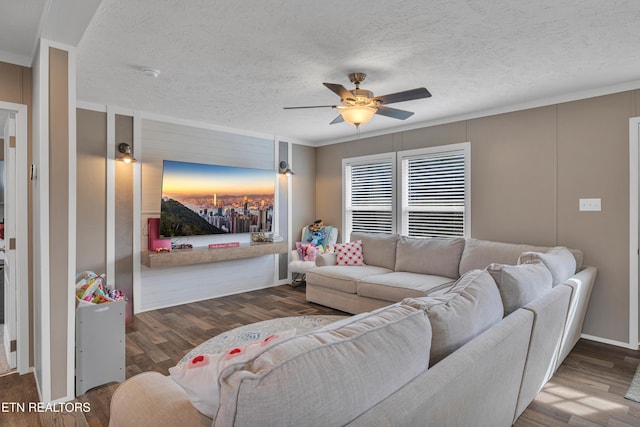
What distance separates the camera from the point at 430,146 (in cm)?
475

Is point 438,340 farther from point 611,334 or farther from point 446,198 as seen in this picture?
point 446,198

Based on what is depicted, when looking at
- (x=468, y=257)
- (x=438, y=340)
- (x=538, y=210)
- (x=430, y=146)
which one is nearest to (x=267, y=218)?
(x=430, y=146)

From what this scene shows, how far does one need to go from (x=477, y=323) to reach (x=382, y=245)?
3.22 metres

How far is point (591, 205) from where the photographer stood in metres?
3.47

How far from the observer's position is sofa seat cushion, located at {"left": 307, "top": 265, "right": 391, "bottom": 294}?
4.17m

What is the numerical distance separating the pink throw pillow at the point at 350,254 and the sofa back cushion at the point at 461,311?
9.74 ft

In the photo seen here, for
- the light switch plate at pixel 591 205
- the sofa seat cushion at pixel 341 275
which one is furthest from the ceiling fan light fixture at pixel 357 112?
the light switch plate at pixel 591 205

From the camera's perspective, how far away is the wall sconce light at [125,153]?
404 cm

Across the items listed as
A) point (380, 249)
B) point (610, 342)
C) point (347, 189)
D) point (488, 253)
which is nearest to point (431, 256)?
point (488, 253)

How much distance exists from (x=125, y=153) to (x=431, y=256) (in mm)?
3746

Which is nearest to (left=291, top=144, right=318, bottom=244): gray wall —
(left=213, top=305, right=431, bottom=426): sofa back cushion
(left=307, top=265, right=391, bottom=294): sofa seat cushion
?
(left=307, top=265, right=391, bottom=294): sofa seat cushion

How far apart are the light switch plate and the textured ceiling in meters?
1.09

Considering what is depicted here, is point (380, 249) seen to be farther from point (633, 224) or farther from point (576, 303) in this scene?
point (633, 224)

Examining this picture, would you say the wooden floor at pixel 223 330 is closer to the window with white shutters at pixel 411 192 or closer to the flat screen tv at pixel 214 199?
the flat screen tv at pixel 214 199
